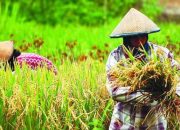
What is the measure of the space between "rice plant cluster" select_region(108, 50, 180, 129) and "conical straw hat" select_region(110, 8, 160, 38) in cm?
22

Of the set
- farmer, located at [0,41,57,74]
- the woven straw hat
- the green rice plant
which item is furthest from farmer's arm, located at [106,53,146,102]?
the woven straw hat

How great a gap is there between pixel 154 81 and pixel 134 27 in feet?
1.55

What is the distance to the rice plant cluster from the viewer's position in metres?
4.70

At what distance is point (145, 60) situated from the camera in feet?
16.1

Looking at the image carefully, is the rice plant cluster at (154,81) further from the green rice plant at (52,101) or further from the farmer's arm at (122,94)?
the green rice plant at (52,101)

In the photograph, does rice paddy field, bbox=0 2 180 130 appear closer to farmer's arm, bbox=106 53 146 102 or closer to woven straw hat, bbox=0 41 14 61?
farmer's arm, bbox=106 53 146 102

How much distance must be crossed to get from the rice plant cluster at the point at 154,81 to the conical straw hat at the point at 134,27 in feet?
0.72

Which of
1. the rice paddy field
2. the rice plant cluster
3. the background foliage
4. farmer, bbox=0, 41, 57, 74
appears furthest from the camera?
the background foliage

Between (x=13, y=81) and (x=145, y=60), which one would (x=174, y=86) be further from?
(x=13, y=81)

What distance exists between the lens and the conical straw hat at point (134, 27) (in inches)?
196

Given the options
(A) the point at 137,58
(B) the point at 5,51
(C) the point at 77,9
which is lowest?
(C) the point at 77,9

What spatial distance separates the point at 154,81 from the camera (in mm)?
4711

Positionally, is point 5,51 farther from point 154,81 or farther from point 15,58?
point 154,81

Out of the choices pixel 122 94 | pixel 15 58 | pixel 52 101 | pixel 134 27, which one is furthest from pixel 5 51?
pixel 122 94
